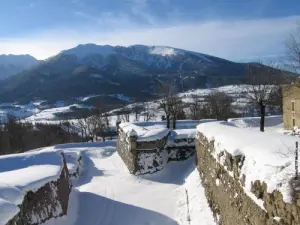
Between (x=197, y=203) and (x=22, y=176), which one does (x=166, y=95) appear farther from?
(x=22, y=176)

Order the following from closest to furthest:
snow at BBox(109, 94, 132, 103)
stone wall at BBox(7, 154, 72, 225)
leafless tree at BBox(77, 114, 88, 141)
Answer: stone wall at BBox(7, 154, 72, 225) < leafless tree at BBox(77, 114, 88, 141) < snow at BBox(109, 94, 132, 103)

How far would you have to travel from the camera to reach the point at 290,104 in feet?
112

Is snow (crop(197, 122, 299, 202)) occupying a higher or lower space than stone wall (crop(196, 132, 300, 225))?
higher

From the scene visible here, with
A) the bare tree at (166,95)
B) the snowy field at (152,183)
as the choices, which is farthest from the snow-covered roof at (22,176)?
the bare tree at (166,95)

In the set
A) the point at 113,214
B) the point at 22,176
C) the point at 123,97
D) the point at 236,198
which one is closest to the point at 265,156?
the point at 236,198

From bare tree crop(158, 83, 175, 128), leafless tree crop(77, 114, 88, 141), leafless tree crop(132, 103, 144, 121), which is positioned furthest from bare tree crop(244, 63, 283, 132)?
leafless tree crop(132, 103, 144, 121)

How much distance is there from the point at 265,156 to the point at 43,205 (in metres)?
8.28

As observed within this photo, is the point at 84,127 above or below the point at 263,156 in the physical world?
below

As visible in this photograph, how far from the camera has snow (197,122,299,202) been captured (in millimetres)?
7430

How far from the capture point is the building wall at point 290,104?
3284cm

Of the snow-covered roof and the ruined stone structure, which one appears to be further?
the ruined stone structure

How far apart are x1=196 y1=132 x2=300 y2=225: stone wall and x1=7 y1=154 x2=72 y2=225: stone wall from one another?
19.6ft

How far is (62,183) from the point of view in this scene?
16625 mm

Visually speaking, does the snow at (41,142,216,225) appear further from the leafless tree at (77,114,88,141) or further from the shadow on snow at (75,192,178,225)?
the leafless tree at (77,114,88,141)
